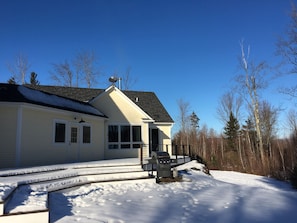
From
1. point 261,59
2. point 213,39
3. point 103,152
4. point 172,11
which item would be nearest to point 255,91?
point 261,59

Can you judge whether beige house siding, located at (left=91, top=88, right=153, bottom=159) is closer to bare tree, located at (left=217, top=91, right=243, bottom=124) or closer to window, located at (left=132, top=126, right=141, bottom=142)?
window, located at (left=132, top=126, right=141, bottom=142)

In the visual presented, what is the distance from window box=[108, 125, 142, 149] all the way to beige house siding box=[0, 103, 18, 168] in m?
6.52

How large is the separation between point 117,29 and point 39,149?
12968 millimetres

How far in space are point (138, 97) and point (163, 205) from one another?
643 inches

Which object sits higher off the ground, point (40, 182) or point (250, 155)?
point (40, 182)

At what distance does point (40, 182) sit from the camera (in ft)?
22.5

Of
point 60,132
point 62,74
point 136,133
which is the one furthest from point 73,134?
point 62,74

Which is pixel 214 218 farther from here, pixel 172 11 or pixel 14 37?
pixel 14 37

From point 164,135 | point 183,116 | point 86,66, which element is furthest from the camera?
point 183,116

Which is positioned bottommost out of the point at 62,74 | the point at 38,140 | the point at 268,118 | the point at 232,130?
the point at 38,140

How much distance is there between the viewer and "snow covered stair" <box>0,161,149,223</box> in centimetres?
419

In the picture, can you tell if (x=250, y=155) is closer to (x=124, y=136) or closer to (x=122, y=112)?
(x=124, y=136)

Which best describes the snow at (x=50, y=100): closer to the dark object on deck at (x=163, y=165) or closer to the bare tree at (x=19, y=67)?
the dark object on deck at (x=163, y=165)

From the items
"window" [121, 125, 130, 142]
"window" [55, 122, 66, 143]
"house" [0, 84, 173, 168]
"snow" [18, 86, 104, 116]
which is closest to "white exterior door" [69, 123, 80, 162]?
"house" [0, 84, 173, 168]
